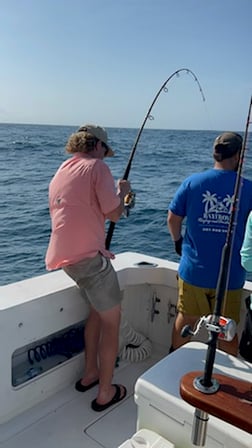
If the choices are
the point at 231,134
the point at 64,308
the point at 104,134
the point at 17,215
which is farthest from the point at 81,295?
the point at 17,215

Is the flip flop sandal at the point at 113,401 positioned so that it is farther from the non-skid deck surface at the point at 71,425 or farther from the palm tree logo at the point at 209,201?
the palm tree logo at the point at 209,201

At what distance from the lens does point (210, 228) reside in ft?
7.25

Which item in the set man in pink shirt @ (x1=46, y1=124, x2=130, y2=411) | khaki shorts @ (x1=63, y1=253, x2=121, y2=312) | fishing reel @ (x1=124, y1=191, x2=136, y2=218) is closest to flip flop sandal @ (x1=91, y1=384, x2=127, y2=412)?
man in pink shirt @ (x1=46, y1=124, x2=130, y2=411)

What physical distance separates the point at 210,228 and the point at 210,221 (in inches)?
1.4

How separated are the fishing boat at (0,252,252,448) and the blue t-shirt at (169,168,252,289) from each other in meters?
0.34

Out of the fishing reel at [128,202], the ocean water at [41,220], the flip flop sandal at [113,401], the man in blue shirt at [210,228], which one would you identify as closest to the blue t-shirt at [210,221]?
the man in blue shirt at [210,228]

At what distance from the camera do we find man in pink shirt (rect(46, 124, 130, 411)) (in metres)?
2.06

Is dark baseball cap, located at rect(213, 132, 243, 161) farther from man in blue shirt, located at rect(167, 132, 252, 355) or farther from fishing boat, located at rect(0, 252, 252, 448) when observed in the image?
fishing boat, located at rect(0, 252, 252, 448)

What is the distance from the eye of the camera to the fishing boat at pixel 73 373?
1627 millimetres

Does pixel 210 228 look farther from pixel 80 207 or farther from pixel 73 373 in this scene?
pixel 73 373

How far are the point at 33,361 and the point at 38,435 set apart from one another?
0.36 meters

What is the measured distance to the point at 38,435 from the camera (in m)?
2.14

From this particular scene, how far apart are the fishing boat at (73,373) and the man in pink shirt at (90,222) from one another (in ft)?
0.56

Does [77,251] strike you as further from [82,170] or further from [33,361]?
[33,361]
